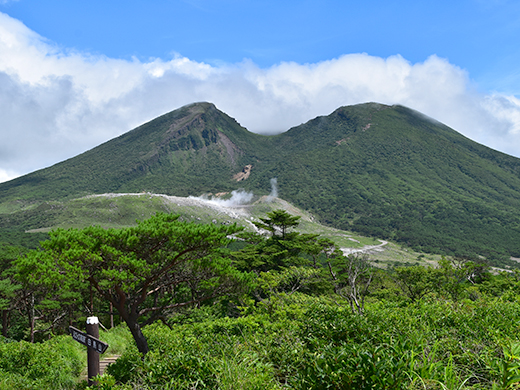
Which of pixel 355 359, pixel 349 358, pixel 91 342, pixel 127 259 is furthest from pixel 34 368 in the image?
pixel 355 359

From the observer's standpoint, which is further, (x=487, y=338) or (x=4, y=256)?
(x=4, y=256)

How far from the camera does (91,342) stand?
6.16 meters

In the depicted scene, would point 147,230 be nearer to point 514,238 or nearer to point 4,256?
point 4,256

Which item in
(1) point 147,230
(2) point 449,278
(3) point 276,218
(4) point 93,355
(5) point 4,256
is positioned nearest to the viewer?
(4) point 93,355

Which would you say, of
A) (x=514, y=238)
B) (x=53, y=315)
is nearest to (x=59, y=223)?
(x=53, y=315)

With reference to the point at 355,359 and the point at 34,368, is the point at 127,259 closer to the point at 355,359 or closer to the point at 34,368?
the point at 34,368

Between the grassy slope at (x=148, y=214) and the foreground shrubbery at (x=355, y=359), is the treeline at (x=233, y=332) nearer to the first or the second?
the foreground shrubbery at (x=355, y=359)

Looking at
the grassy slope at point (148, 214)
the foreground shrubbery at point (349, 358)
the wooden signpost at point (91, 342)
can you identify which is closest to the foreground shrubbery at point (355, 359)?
the foreground shrubbery at point (349, 358)

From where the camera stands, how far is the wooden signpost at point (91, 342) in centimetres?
616

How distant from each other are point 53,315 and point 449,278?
122 feet

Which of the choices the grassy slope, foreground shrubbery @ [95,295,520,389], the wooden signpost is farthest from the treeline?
the grassy slope

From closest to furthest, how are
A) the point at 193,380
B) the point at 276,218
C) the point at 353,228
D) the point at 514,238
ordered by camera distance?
the point at 193,380 < the point at 276,218 < the point at 514,238 < the point at 353,228

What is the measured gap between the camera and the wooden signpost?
616cm

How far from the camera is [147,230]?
1080 centimetres
